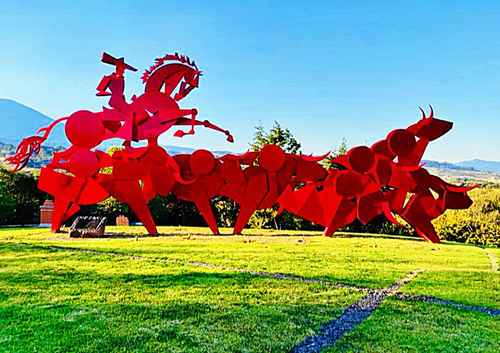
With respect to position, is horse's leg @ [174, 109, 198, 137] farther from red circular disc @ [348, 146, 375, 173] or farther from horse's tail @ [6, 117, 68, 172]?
red circular disc @ [348, 146, 375, 173]

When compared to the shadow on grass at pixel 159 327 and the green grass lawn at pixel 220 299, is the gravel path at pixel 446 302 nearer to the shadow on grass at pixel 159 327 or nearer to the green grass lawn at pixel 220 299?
the green grass lawn at pixel 220 299

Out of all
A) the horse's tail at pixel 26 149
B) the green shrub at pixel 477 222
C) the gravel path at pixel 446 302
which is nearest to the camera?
the gravel path at pixel 446 302

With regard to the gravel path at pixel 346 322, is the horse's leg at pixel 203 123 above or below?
above

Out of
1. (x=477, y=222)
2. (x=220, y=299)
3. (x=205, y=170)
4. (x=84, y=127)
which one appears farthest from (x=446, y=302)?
(x=477, y=222)

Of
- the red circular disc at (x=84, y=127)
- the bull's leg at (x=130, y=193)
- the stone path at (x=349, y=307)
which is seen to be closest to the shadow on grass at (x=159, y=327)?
the stone path at (x=349, y=307)

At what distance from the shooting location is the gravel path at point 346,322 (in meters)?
3.83

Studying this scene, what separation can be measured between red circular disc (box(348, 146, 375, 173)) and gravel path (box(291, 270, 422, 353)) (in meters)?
4.25

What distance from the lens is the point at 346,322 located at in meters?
4.47

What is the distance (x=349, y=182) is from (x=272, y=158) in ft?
6.03

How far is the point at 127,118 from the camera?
1018 cm

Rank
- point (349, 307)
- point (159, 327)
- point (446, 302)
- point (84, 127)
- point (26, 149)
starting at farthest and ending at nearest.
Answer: point (26, 149)
point (84, 127)
point (446, 302)
point (349, 307)
point (159, 327)

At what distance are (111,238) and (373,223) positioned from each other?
923 cm

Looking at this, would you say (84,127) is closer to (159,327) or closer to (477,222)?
(159,327)

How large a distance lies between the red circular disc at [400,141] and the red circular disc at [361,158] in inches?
19.0
